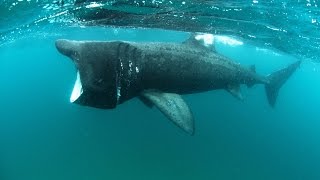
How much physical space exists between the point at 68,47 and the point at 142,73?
5.35 ft

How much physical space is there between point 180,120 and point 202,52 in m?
2.59

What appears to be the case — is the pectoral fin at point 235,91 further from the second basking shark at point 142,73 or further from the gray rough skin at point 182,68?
the second basking shark at point 142,73

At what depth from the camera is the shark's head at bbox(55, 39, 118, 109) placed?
6551 mm

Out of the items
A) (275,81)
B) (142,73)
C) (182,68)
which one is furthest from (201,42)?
(275,81)

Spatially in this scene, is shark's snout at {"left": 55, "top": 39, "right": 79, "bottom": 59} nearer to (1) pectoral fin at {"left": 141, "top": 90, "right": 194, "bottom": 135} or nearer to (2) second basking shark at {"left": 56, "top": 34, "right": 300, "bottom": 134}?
(2) second basking shark at {"left": 56, "top": 34, "right": 300, "bottom": 134}

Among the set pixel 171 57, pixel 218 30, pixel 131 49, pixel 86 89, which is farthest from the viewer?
pixel 218 30

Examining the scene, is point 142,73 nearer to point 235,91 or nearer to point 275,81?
point 235,91

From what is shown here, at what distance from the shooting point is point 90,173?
120 feet

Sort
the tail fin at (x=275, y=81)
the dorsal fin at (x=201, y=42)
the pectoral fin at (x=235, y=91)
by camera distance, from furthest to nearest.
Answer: the tail fin at (x=275, y=81) → the pectoral fin at (x=235, y=91) → the dorsal fin at (x=201, y=42)

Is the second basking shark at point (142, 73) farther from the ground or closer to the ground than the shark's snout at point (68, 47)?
closer to the ground

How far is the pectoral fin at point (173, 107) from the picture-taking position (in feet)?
21.6

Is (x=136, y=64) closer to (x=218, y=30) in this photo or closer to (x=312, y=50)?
(x=218, y=30)

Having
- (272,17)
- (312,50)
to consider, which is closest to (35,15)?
(272,17)

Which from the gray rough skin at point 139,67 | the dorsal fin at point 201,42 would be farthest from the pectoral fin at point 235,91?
the dorsal fin at point 201,42
